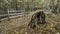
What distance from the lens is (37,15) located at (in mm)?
10852

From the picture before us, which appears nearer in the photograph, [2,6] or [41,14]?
[41,14]

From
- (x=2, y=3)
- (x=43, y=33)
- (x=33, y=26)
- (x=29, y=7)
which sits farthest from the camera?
(x=29, y=7)

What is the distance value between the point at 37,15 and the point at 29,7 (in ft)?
71.5

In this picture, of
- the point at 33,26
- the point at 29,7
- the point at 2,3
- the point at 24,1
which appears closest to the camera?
the point at 33,26

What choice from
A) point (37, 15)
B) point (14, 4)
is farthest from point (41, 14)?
point (14, 4)

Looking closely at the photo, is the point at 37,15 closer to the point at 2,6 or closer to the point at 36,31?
the point at 36,31

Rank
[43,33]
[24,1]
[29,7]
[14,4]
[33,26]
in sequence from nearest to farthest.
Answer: [43,33]
[33,26]
[14,4]
[24,1]
[29,7]

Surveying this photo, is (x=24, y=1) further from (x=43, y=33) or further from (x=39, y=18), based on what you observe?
(x=43, y=33)

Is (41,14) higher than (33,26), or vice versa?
(41,14)

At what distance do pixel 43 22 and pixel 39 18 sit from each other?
25.5 inches

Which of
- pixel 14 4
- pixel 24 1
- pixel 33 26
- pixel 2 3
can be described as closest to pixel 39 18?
pixel 33 26

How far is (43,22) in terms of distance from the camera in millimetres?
11203

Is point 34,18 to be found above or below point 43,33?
above

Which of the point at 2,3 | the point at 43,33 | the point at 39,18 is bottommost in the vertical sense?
the point at 43,33
